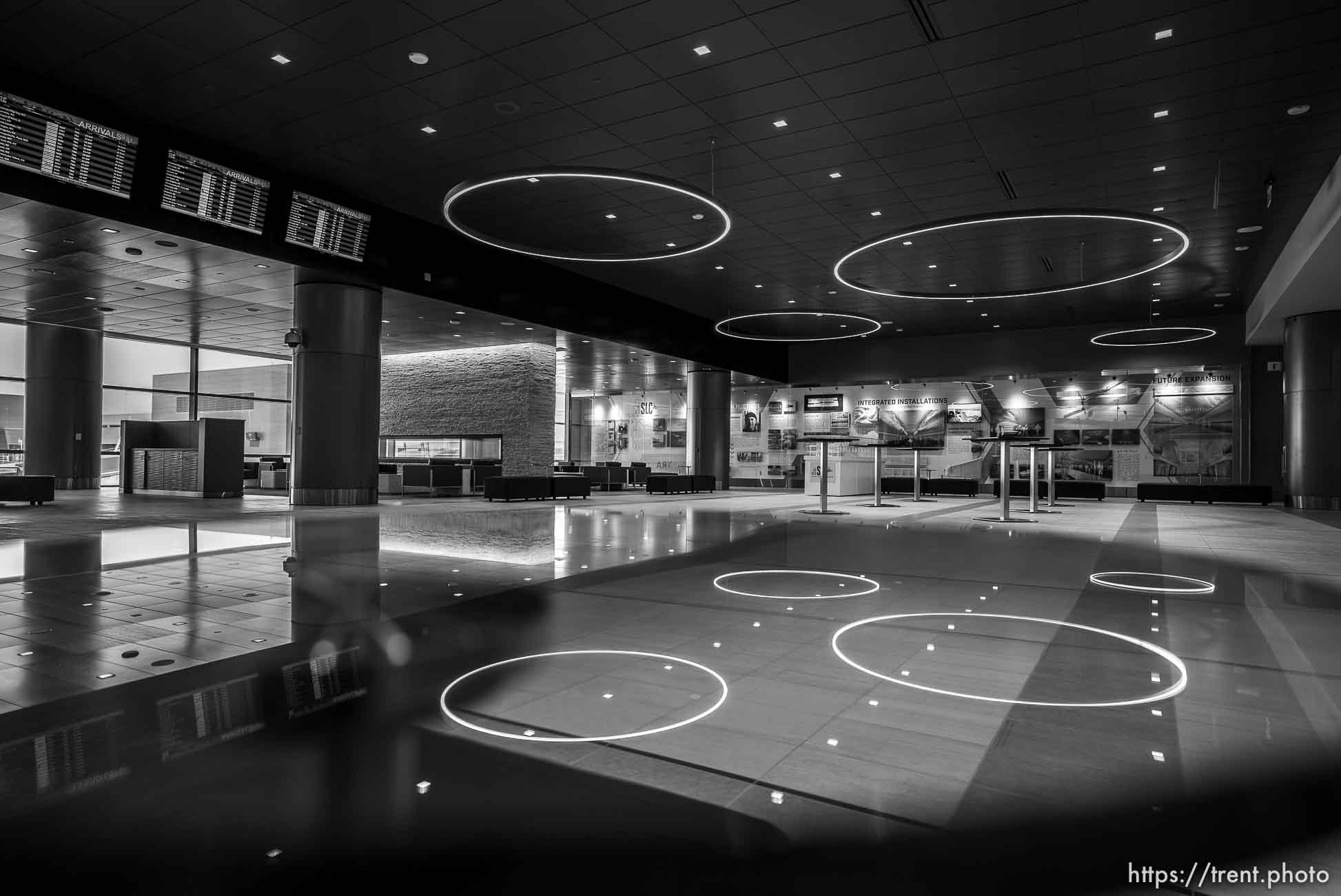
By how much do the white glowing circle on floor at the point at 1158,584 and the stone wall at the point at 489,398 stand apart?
19351 millimetres

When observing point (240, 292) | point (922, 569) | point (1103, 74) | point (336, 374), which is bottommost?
point (922, 569)

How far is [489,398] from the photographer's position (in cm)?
2533

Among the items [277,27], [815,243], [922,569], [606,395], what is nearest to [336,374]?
[277,27]

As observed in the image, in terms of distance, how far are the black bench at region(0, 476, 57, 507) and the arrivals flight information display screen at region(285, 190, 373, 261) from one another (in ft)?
28.6

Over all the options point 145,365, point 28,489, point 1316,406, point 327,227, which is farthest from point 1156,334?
point 145,365

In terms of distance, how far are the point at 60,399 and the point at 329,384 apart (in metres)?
13.4

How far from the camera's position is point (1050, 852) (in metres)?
2.03

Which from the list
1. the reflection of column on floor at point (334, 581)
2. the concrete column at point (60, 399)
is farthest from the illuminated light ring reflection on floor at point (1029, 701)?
the concrete column at point (60, 399)

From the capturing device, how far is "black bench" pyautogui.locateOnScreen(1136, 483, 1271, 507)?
23.0m

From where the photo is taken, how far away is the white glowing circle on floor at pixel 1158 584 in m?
6.48

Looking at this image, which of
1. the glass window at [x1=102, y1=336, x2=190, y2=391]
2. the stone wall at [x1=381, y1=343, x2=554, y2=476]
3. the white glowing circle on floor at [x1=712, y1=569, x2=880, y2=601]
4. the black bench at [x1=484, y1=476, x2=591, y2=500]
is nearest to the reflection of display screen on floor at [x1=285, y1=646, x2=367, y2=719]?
the white glowing circle on floor at [x1=712, y1=569, x2=880, y2=601]

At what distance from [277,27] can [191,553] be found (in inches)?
243

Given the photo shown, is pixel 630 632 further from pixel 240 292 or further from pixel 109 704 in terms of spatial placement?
pixel 240 292

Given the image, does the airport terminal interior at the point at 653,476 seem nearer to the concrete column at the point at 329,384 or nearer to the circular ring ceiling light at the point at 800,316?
the concrete column at the point at 329,384
